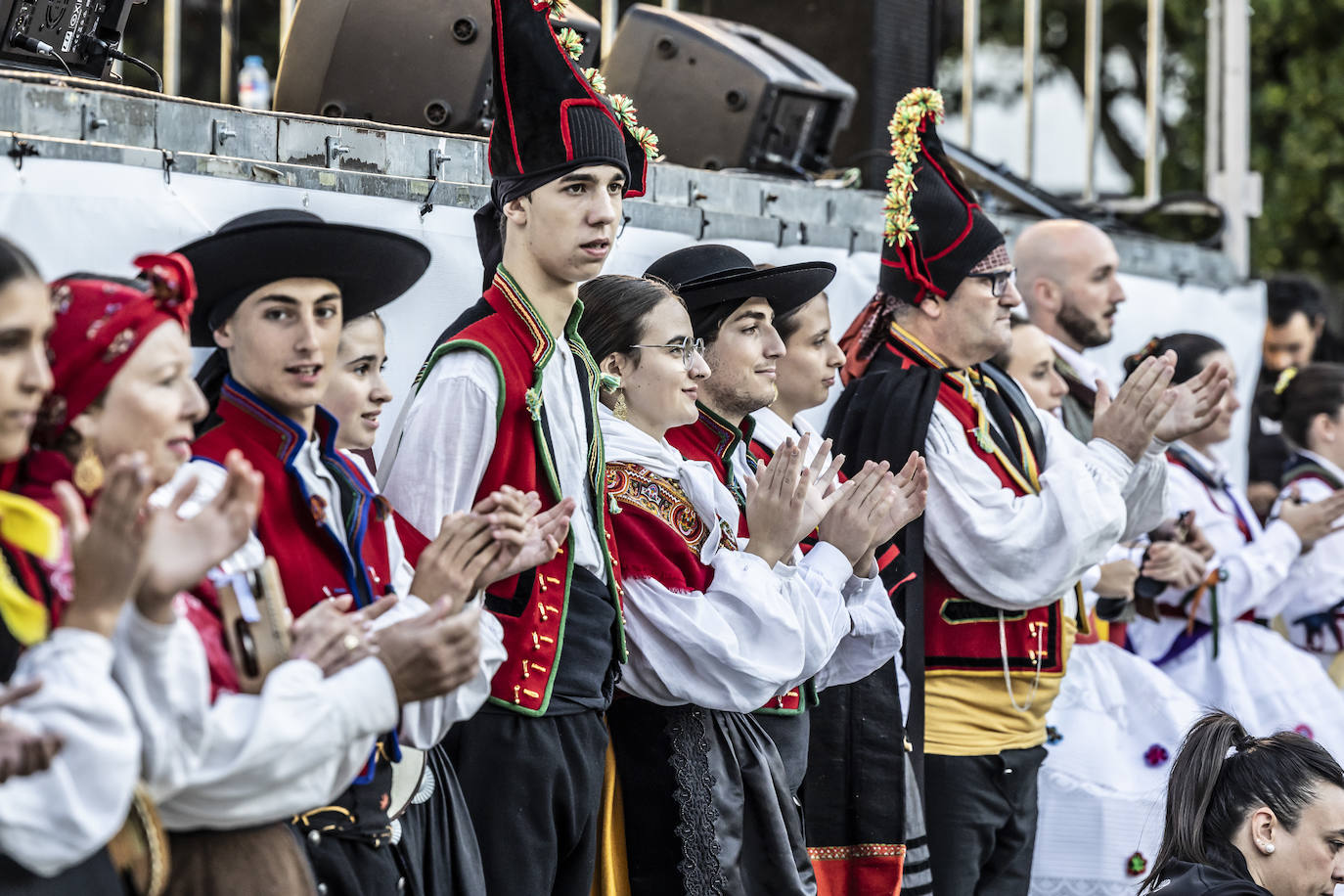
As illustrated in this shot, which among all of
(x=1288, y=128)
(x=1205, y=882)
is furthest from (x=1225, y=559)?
(x=1288, y=128)

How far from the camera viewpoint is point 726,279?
3572 mm

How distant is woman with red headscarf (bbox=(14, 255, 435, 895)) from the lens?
1960 mm

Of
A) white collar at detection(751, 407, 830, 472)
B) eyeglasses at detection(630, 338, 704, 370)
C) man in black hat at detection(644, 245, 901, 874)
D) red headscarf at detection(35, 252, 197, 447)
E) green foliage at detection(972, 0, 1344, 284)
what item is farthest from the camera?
green foliage at detection(972, 0, 1344, 284)

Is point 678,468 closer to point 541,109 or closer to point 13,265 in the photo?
point 541,109

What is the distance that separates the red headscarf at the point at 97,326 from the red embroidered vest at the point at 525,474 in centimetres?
86

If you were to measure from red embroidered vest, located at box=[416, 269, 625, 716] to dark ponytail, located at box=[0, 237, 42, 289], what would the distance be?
1.04m

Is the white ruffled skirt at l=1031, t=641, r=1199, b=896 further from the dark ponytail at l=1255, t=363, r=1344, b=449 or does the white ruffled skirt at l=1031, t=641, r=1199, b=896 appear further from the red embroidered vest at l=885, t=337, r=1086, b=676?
the dark ponytail at l=1255, t=363, r=1344, b=449

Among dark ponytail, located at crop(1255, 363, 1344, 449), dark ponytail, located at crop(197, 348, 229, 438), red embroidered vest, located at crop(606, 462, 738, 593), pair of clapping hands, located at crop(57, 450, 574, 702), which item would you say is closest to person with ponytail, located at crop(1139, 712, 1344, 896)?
red embroidered vest, located at crop(606, 462, 738, 593)

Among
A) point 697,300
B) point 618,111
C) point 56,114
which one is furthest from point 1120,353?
point 56,114

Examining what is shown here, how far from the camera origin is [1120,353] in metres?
5.84

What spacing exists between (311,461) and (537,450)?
544 millimetres

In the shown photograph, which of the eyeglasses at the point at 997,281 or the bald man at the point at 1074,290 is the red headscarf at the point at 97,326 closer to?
the eyeglasses at the point at 997,281

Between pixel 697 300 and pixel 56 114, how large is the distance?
124cm

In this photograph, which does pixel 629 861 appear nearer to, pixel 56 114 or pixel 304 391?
pixel 304 391
